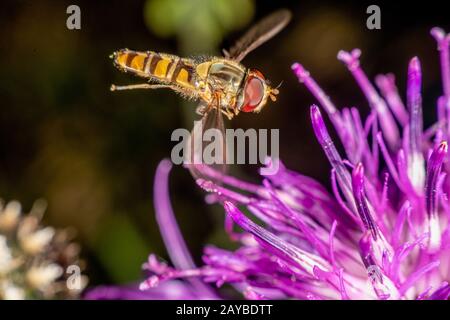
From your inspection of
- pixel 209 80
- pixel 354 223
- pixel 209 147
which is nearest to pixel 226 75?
pixel 209 80

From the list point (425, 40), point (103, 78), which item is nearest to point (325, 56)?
point (425, 40)

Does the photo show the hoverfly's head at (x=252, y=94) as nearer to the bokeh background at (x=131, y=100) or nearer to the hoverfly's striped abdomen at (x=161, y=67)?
the hoverfly's striped abdomen at (x=161, y=67)

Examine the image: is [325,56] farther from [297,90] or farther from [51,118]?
[51,118]

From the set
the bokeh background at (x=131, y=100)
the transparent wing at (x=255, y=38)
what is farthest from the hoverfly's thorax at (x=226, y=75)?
the bokeh background at (x=131, y=100)

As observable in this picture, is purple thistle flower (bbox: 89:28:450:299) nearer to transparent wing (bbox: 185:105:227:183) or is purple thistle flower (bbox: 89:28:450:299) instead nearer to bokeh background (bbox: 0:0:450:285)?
transparent wing (bbox: 185:105:227:183)

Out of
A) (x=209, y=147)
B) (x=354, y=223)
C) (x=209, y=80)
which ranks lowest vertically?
(x=354, y=223)

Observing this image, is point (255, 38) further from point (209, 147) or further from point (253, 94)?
point (209, 147)

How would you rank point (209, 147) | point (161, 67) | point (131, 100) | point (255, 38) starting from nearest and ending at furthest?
point (209, 147) < point (161, 67) < point (255, 38) < point (131, 100)
